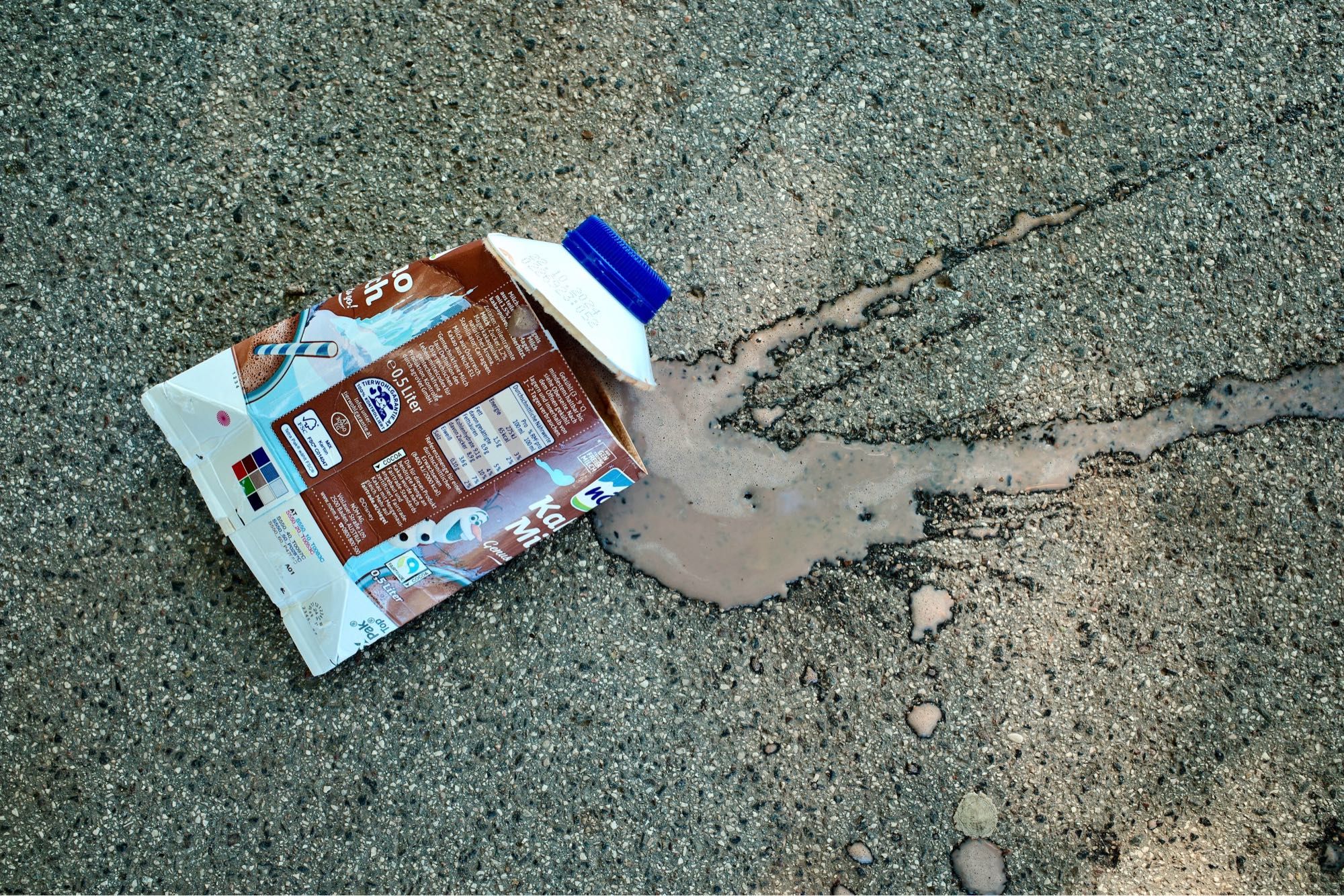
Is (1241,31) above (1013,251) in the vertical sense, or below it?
above

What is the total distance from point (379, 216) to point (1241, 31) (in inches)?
70.3

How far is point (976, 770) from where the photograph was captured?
1.57 m

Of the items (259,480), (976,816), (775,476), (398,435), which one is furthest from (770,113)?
(976,816)

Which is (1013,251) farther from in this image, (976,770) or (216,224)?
(216,224)

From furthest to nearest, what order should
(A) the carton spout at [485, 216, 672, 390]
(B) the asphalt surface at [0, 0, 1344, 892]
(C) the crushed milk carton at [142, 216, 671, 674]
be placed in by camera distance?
(B) the asphalt surface at [0, 0, 1344, 892], (C) the crushed milk carton at [142, 216, 671, 674], (A) the carton spout at [485, 216, 672, 390]

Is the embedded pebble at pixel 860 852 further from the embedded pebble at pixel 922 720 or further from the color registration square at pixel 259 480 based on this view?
the color registration square at pixel 259 480

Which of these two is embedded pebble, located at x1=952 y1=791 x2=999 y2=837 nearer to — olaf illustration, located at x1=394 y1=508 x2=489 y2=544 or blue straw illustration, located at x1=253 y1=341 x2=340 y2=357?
olaf illustration, located at x1=394 y1=508 x2=489 y2=544

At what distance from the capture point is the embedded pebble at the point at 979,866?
1566 mm

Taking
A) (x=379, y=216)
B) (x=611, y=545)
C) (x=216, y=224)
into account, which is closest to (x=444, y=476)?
(x=611, y=545)

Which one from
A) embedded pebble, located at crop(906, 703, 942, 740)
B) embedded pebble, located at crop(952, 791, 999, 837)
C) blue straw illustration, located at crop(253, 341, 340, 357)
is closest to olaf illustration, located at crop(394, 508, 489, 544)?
blue straw illustration, located at crop(253, 341, 340, 357)

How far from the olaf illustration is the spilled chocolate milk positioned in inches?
11.0

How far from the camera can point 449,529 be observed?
4.43 feet

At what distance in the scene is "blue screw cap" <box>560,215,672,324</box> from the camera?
119 cm

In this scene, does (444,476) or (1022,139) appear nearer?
(444,476)
